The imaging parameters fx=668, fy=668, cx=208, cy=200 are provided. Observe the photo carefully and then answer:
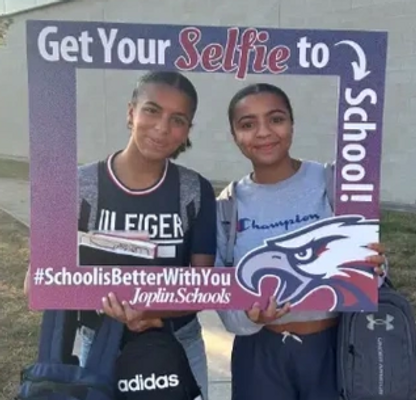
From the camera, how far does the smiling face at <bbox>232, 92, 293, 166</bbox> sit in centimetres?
182

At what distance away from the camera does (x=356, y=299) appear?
1814mm

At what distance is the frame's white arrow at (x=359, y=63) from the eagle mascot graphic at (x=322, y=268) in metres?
0.38

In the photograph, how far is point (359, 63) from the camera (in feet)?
5.74

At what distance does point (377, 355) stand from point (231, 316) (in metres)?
0.43

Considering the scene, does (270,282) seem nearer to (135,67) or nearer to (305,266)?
(305,266)

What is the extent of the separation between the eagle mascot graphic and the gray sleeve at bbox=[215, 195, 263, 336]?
0.08m

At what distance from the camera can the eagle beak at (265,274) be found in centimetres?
180

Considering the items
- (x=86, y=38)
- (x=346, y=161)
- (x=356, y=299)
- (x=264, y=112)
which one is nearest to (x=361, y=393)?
(x=356, y=299)

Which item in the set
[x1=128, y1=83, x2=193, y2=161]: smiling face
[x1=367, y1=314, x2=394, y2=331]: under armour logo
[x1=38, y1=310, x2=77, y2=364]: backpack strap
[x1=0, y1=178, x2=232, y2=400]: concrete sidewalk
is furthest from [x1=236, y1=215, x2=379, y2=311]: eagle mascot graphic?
[x1=0, y1=178, x2=232, y2=400]: concrete sidewalk

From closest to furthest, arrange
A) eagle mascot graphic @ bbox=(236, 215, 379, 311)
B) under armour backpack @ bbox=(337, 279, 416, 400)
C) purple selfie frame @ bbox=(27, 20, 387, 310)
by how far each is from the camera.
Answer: purple selfie frame @ bbox=(27, 20, 387, 310)
eagle mascot graphic @ bbox=(236, 215, 379, 311)
under armour backpack @ bbox=(337, 279, 416, 400)

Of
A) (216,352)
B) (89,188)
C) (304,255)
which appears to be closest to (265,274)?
(304,255)

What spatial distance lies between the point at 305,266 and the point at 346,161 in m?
0.30

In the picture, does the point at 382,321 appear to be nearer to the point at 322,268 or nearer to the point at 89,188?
the point at 322,268

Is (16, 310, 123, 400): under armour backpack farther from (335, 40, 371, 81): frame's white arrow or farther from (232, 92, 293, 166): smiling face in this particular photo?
(335, 40, 371, 81): frame's white arrow
